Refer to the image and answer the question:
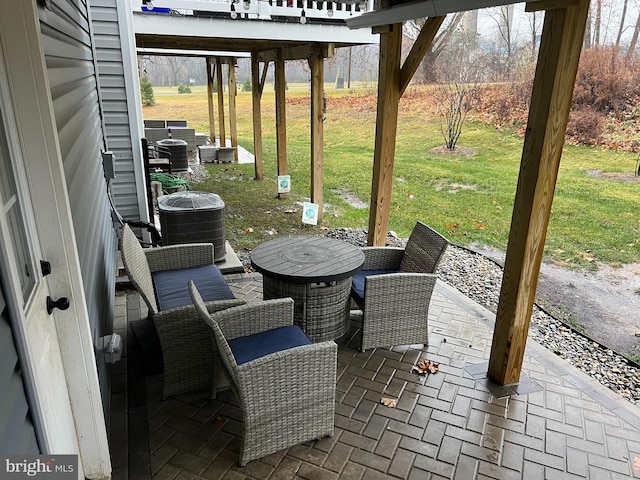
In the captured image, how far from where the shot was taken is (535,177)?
8.72 ft

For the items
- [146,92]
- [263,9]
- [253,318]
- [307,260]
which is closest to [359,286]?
[307,260]

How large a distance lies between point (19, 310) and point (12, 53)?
93cm

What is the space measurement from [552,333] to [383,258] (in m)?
1.68

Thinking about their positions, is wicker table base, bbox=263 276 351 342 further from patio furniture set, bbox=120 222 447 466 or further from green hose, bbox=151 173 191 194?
green hose, bbox=151 173 191 194

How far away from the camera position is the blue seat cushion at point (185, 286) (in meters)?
3.22

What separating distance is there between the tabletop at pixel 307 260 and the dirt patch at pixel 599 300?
236 cm

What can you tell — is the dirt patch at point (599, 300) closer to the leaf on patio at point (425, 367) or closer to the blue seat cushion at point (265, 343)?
the leaf on patio at point (425, 367)

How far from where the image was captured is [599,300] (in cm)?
497

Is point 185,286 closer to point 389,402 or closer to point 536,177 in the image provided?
point 389,402

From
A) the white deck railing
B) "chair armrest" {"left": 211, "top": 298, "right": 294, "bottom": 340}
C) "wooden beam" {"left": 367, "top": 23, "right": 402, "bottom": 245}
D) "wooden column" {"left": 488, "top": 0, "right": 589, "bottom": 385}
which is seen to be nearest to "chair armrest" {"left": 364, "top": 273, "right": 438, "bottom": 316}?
"wooden column" {"left": 488, "top": 0, "right": 589, "bottom": 385}

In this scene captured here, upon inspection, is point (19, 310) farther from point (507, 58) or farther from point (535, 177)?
point (507, 58)

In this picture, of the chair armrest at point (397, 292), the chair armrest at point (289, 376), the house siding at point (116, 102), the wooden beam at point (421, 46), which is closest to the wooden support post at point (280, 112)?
the house siding at point (116, 102)

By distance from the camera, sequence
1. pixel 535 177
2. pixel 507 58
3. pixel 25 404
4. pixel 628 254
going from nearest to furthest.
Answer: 1. pixel 25 404
2. pixel 535 177
3. pixel 628 254
4. pixel 507 58

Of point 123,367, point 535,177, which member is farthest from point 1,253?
point 535,177
